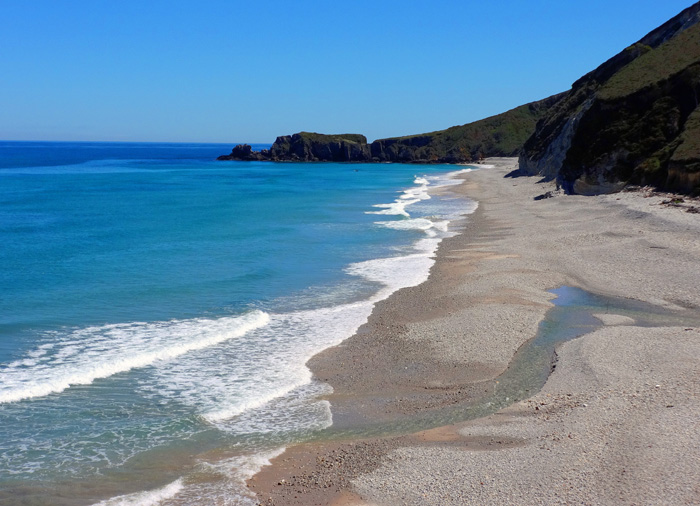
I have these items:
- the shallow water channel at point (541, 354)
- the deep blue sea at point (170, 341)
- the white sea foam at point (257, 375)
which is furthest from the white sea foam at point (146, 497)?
the shallow water channel at point (541, 354)

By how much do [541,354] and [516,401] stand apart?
263cm

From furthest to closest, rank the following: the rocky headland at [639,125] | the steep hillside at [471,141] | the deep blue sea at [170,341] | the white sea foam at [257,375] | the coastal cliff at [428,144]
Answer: the coastal cliff at [428,144] → the steep hillside at [471,141] → the rocky headland at [639,125] → the white sea foam at [257,375] → the deep blue sea at [170,341]

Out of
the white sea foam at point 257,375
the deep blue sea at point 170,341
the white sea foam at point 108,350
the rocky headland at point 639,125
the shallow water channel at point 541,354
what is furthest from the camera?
the rocky headland at point 639,125

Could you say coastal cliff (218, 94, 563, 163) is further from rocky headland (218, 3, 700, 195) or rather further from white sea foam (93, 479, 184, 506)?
white sea foam (93, 479, 184, 506)

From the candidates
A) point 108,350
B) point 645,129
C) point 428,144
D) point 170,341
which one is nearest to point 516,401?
point 170,341

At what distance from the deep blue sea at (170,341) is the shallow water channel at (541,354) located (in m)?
1.41

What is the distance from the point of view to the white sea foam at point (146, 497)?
7.96 meters

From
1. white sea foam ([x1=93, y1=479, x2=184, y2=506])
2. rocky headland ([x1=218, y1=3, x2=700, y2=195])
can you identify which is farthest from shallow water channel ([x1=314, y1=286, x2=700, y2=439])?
rocky headland ([x1=218, y1=3, x2=700, y2=195])

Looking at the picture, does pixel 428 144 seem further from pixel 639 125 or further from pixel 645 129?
pixel 645 129

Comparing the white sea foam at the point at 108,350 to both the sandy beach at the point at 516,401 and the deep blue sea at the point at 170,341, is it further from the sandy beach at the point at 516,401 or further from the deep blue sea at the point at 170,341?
the sandy beach at the point at 516,401

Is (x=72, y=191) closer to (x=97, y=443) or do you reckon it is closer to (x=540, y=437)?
(x=97, y=443)

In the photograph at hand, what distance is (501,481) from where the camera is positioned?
7.63m

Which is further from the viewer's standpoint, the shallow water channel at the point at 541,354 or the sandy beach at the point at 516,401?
the shallow water channel at the point at 541,354

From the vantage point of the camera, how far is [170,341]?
14805 millimetres
